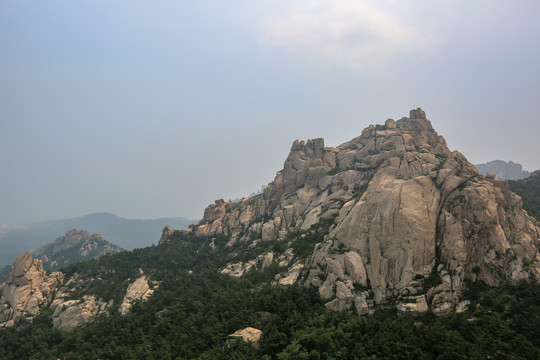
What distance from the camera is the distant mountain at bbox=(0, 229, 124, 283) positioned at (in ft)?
455

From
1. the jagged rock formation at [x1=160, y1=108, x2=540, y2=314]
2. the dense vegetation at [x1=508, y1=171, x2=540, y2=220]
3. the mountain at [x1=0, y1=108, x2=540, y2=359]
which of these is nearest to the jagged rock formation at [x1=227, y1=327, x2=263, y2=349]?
the mountain at [x1=0, y1=108, x2=540, y2=359]

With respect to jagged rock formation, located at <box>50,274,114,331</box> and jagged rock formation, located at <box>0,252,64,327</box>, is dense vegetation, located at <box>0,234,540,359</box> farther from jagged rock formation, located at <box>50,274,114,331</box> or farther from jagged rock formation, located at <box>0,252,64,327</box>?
jagged rock formation, located at <box>0,252,64,327</box>

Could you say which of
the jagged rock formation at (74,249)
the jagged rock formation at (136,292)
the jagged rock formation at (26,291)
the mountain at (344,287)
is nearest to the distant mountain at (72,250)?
the jagged rock formation at (74,249)

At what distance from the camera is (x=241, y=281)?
4822 cm

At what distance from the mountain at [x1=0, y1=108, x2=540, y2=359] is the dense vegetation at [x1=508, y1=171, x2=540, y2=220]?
2127 cm

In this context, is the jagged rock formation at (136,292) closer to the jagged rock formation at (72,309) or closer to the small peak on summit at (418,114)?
the jagged rock formation at (72,309)

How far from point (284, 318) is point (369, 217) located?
19.7 meters

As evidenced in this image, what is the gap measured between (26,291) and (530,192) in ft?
414

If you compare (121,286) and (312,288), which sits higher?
(312,288)

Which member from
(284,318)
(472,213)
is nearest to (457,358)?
(284,318)

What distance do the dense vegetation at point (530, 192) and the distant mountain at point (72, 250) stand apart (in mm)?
172736

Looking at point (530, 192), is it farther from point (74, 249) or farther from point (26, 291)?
point (74, 249)

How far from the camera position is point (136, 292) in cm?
5556

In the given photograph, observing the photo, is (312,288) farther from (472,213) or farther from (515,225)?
(515,225)
